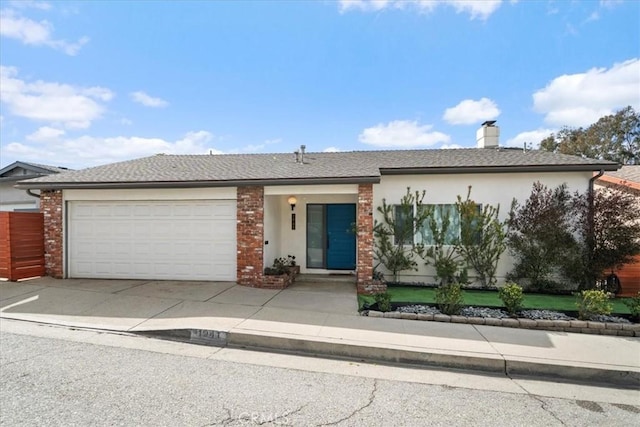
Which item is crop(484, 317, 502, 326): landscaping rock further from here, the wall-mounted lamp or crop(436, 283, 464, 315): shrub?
the wall-mounted lamp

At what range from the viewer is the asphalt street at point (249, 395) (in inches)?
124

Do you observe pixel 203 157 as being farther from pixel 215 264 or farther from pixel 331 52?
pixel 331 52

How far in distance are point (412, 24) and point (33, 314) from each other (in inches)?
462

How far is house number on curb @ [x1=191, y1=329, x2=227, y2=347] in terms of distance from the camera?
5.21 metres

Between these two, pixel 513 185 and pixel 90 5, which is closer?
pixel 90 5

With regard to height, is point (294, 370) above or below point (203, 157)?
below

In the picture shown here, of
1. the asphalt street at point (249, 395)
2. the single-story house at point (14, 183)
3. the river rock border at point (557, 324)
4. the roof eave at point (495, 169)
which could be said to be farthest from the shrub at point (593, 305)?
the single-story house at point (14, 183)

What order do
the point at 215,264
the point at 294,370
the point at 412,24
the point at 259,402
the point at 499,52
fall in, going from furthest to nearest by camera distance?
the point at 499,52, the point at 412,24, the point at 215,264, the point at 294,370, the point at 259,402

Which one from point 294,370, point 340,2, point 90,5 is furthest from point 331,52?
point 294,370

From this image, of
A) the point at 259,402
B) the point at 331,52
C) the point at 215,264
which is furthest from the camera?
the point at 331,52

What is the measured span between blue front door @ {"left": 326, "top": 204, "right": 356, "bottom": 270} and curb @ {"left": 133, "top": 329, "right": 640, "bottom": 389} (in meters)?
5.31

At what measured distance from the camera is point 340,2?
9.30 m

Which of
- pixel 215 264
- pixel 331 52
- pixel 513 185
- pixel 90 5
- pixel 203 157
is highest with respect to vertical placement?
pixel 331 52

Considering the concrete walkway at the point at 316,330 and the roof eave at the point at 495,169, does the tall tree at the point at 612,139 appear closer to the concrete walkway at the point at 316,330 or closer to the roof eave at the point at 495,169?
the roof eave at the point at 495,169
